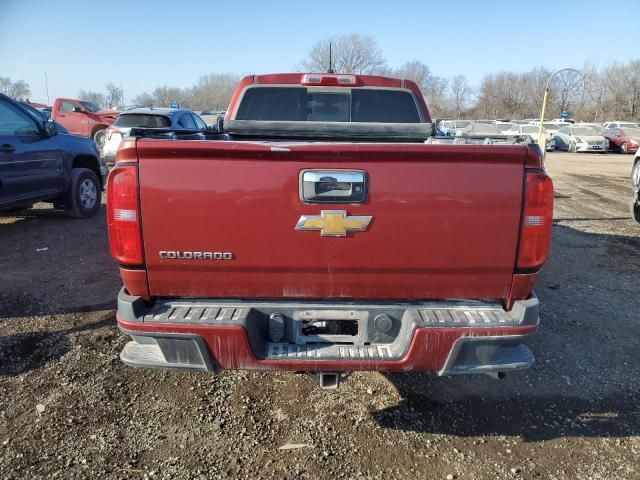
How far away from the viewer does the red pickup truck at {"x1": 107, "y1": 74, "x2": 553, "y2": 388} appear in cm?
227

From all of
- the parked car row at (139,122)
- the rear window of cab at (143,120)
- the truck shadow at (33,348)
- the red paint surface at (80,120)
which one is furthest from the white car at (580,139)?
the truck shadow at (33,348)

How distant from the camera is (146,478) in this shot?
8.07 feet

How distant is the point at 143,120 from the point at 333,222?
11.9 m

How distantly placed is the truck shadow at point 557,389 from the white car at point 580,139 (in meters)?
27.5

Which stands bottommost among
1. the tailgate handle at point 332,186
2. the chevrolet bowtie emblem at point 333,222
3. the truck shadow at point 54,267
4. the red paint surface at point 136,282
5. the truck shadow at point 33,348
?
the truck shadow at point 33,348

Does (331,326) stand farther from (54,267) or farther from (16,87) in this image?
(16,87)

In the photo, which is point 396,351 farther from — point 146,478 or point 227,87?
point 227,87

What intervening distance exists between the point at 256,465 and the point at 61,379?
1625 millimetres

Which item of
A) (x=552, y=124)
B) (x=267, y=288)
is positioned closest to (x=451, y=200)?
(x=267, y=288)

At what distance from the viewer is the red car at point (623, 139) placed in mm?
28594

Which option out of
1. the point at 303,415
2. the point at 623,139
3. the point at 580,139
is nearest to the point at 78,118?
the point at 303,415

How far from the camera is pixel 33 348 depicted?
3699 mm

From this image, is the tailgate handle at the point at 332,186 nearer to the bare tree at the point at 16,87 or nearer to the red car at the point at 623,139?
the red car at the point at 623,139

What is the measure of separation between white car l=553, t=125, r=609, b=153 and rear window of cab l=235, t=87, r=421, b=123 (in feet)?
92.7
